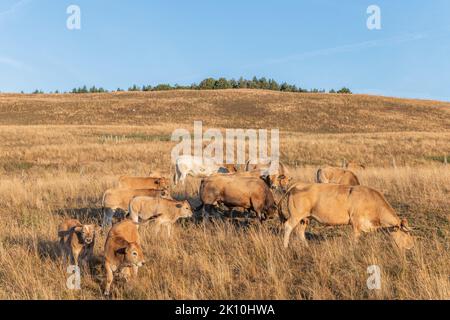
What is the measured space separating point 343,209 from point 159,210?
4213 mm

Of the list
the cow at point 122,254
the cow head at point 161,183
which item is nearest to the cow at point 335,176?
the cow head at point 161,183

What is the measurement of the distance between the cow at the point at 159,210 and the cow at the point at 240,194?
1095mm

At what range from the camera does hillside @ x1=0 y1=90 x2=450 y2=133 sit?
66000 mm

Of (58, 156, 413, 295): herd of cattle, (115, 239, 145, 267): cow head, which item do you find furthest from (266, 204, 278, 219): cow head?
(115, 239, 145, 267): cow head

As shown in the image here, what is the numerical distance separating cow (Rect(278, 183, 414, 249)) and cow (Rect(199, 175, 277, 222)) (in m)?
2.09

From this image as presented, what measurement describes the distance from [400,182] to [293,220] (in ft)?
26.9

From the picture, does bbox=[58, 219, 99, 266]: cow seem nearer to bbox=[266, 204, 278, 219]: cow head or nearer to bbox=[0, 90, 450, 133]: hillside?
bbox=[266, 204, 278, 219]: cow head

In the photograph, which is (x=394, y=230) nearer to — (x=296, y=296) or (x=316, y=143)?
(x=296, y=296)

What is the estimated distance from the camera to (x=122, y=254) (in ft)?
21.9

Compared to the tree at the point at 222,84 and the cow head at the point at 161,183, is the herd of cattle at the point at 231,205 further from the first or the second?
the tree at the point at 222,84

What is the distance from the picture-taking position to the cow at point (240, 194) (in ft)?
36.0

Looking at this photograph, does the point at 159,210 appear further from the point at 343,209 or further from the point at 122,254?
the point at 343,209

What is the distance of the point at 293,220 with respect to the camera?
8703 millimetres
